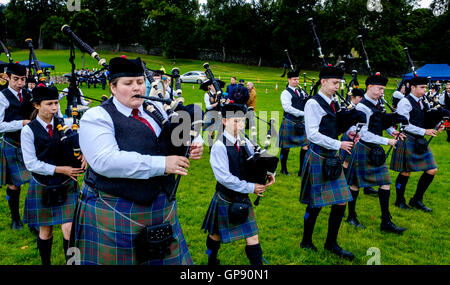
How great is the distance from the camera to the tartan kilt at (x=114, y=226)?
2178 mm

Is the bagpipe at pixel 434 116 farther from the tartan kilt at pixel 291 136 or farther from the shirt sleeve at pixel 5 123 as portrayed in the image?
the shirt sleeve at pixel 5 123

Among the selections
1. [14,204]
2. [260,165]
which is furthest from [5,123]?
[260,165]

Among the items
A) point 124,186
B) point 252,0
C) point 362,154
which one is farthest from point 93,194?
point 252,0

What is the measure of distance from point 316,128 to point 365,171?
1383 millimetres

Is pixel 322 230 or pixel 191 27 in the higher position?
pixel 191 27

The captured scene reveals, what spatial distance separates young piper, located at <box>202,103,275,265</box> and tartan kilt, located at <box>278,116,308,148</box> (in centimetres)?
407

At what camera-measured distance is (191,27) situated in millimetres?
48312

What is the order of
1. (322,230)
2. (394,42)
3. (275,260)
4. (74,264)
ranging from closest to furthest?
(74,264) → (275,260) → (322,230) → (394,42)

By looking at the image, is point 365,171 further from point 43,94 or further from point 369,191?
point 43,94

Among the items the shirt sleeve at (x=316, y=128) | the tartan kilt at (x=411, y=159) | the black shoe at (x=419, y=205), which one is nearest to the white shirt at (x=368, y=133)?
the shirt sleeve at (x=316, y=128)

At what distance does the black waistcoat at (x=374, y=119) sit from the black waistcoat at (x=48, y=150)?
3.73m

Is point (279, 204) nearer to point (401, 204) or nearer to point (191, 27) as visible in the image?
point (401, 204)

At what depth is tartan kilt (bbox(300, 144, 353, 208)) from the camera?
3.88m

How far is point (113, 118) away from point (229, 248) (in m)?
2.61
